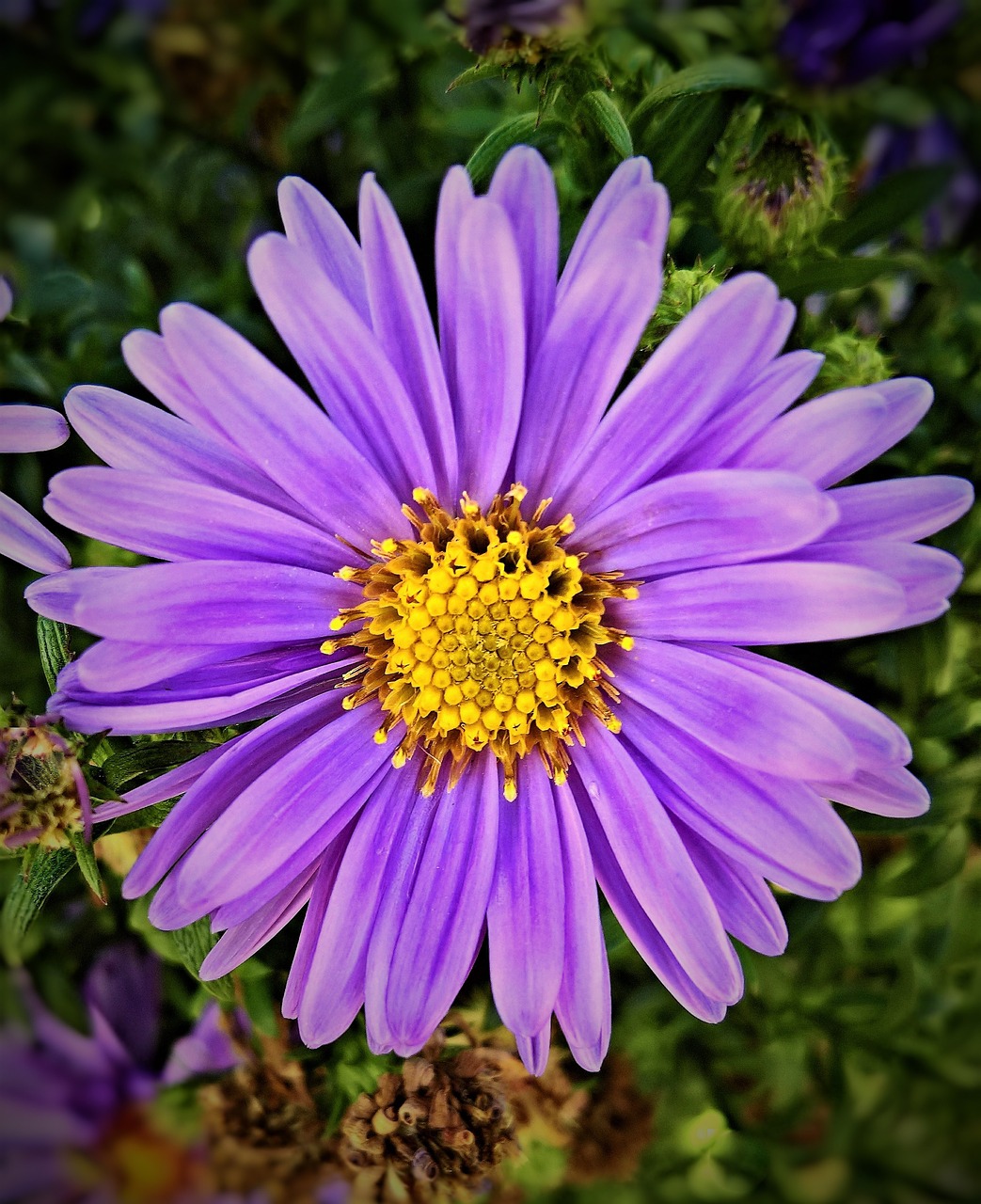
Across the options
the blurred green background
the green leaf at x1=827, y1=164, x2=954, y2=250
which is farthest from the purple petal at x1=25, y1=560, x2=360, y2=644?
the green leaf at x1=827, y1=164, x2=954, y2=250

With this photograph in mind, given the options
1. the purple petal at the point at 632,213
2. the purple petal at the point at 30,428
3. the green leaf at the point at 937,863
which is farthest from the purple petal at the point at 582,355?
the green leaf at the point at 937,863

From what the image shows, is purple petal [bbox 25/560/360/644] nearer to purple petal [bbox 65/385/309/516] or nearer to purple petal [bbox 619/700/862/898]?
purple petal [bbox 65/385/309/516]

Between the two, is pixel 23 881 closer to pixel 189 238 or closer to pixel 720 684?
pixel 720 684

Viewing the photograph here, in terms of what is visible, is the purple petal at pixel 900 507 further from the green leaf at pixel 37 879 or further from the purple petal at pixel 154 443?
the green leaf at pixel 37 879

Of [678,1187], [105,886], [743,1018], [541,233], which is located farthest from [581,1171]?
[541,233]

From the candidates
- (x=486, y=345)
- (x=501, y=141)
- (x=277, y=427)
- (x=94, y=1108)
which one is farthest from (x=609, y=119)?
(x=94, y=1108)

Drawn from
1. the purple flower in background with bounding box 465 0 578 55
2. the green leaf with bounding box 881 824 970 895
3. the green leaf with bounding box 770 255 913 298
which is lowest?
the green leaf with bounding box 881 824 970 895

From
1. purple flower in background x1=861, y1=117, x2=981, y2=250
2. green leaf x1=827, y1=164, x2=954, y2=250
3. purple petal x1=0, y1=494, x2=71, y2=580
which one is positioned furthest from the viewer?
purple flower in background x1=861, y1=117, x2=981, y2=250
